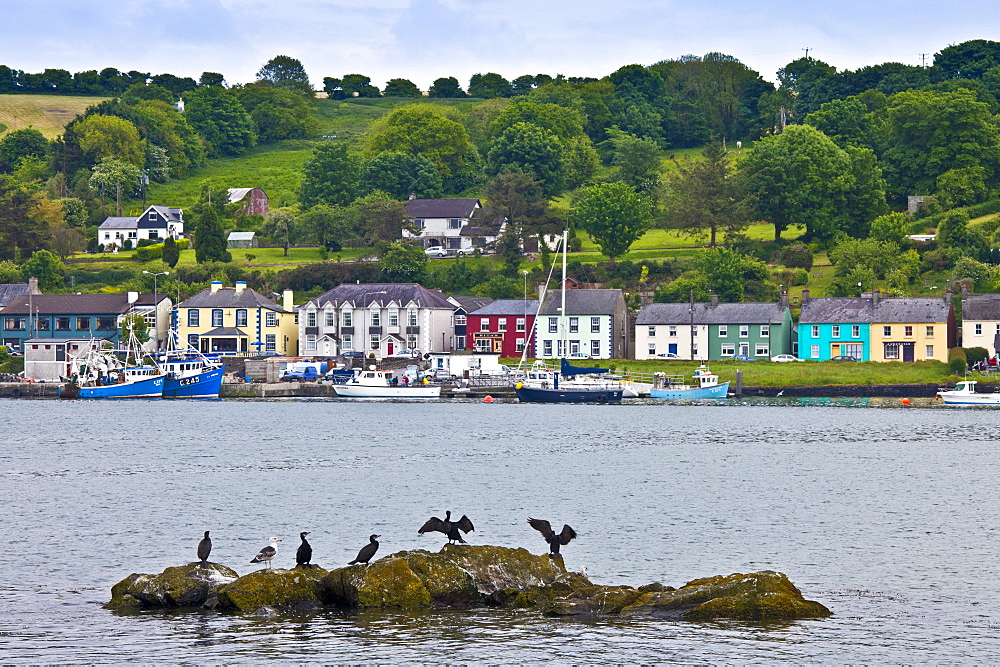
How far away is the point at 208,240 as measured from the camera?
134 metres

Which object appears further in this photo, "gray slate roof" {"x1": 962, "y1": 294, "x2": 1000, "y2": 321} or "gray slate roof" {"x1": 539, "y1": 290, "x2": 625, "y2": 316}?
"gray slate roof" {"x1": 539, "y1": 290, "x2": 625, "y2": 316}

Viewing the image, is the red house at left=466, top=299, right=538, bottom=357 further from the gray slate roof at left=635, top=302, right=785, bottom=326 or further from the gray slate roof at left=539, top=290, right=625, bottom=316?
the gray slate roof at left=635, top=302, right=785, bottom=326

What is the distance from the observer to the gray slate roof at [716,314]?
10150 cm

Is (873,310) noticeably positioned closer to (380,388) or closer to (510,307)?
(510,307)

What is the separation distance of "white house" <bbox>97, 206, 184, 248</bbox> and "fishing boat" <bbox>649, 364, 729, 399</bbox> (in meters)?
73.9

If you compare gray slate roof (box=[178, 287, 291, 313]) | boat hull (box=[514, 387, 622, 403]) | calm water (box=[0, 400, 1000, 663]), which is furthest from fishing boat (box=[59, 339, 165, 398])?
boat hull (box=[514, 387, 622, 403])

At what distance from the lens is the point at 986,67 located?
600ft

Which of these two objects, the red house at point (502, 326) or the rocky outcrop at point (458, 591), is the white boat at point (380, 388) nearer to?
the red house at point (502, 326)

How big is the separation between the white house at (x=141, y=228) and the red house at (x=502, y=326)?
52637 mm

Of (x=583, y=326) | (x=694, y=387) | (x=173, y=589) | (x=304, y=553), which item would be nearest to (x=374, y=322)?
(x=583, y=326)

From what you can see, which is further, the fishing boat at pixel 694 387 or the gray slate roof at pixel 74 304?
the gray slate roof at pixel 74 304

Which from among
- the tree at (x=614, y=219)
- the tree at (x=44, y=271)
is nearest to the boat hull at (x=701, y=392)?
the tree at (x=614, y=219)

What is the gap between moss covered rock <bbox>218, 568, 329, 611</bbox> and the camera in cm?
2597

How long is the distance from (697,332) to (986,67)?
102m
